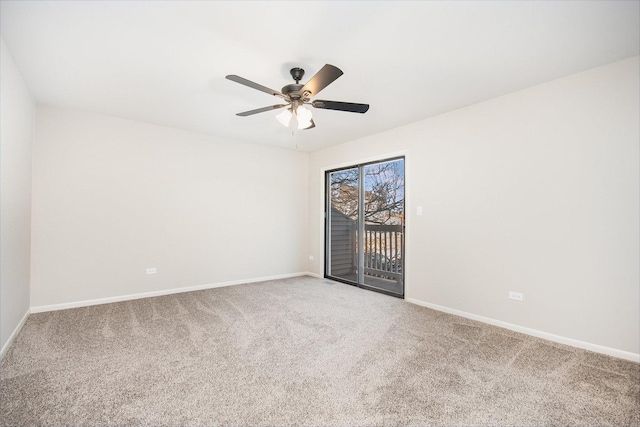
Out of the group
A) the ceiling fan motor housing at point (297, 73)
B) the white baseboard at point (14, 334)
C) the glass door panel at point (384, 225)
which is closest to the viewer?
the white baseboard at point (14, 334)

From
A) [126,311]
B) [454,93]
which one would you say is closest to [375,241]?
[454,93]

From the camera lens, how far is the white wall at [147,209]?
3.39 metres

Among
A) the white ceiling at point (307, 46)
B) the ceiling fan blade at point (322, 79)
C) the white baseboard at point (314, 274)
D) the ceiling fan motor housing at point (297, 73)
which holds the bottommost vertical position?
the white baseboard at point (314, 274)

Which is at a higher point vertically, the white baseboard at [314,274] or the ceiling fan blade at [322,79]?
the ceiling fan blade at [322,79]

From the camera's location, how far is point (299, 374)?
6.68 feet

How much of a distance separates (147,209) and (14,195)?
1.43 metres

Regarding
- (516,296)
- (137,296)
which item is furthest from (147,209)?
(516,296)

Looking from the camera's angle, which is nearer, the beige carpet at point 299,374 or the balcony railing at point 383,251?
the beige carpet at point 299,374

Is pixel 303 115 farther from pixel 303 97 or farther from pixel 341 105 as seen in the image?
pixel 341 105

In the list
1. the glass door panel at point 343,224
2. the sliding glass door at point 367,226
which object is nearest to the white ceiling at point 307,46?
the sliding glass door at point 367,226

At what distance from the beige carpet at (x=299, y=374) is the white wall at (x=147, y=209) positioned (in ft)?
2.13

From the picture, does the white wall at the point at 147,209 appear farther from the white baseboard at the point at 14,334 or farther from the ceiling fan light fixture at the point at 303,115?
the ceiling fan light fixture at the point at 303,115

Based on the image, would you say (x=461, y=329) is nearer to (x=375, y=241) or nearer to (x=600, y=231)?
(x=600, y=231)

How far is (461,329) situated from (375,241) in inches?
80.5
